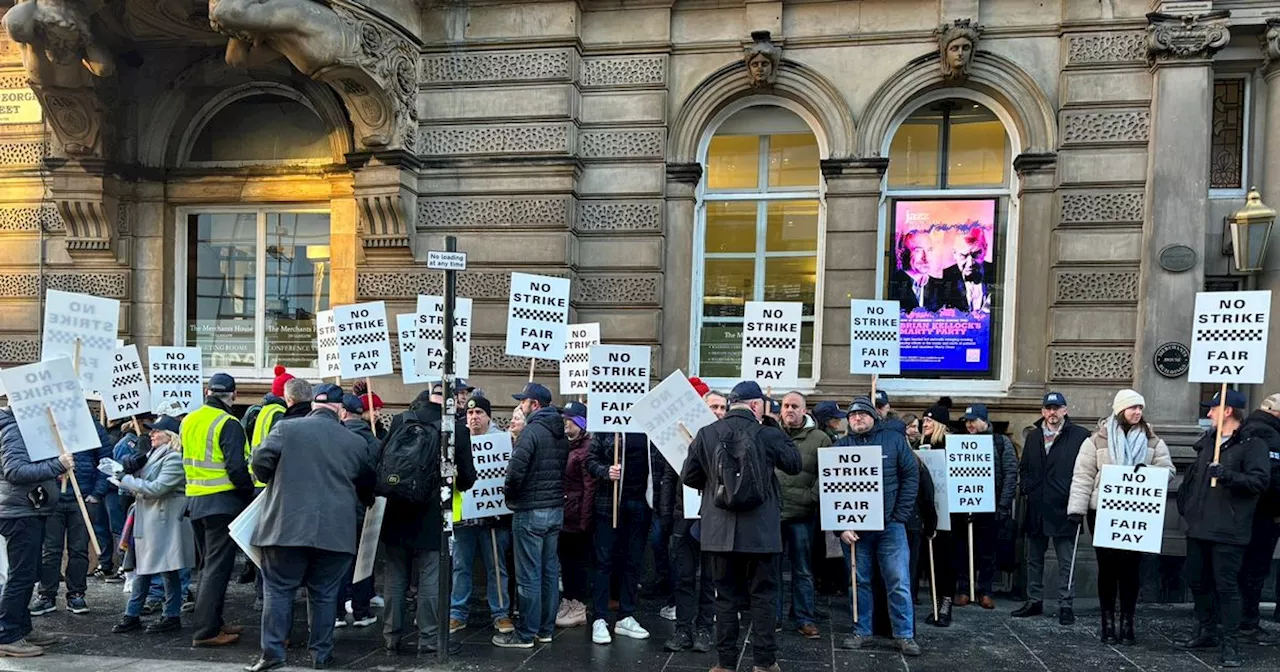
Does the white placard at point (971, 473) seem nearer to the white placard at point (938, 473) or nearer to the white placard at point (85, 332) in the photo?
the white placard at point (938, 473)

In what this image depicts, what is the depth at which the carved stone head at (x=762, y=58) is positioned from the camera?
10.5 metres

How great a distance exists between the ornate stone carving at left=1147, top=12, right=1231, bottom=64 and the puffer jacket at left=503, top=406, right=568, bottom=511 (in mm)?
7584

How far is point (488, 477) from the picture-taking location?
7547 mm

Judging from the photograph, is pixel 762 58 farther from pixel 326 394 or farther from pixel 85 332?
pixel 85 332

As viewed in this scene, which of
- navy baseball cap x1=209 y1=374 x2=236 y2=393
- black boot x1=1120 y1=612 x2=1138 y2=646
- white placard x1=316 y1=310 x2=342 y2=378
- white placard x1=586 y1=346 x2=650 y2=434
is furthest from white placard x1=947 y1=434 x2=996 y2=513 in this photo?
navy baseball cap x1=209 y1=374 x2=236 y2=393

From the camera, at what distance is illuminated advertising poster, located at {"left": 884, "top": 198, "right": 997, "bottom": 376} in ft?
34.6

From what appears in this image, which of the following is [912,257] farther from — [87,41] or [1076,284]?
[87,41]

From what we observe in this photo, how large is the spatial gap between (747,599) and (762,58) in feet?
21.5

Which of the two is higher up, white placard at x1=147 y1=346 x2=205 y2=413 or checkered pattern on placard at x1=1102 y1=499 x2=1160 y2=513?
white placard at x1=147 y1=346 x2=205 y2=413

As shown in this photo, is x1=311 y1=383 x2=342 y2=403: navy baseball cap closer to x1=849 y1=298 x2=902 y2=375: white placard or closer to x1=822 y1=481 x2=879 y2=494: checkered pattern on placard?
x1=822 y1=481 x2=879 y2=494: checkered pattern on placard

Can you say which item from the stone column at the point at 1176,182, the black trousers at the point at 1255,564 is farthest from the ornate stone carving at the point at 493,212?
the black trousers at the point at 1255,564

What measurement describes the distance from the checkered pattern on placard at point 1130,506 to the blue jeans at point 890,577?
1.71 metres

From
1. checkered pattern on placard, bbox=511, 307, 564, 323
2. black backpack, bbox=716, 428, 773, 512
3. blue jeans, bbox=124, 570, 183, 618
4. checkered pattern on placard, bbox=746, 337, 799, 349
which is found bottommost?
blue jeans, bbox=124, 570, 183, 618

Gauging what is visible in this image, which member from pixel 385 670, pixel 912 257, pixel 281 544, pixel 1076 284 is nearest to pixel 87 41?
pixel 281 544
